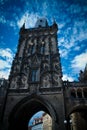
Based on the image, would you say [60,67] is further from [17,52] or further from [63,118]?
[17,52]

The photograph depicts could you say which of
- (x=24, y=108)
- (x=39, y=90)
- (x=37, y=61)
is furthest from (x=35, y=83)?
(x=37, y=61)

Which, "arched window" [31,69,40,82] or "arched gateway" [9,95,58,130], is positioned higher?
"arched window" [31,69,40,82]

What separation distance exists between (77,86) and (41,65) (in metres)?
7.74

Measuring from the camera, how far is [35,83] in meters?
19.9

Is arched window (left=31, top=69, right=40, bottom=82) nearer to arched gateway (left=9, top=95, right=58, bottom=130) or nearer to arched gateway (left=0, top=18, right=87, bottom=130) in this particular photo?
arched gateway (left=0, top=18, right=87, bottom=130)

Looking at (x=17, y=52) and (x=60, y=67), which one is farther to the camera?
(x=17, y=52)

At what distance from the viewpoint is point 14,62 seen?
24.0 m

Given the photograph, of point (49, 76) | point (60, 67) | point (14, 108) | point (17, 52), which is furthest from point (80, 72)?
point (14, 108)

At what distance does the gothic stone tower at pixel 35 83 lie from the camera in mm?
17281

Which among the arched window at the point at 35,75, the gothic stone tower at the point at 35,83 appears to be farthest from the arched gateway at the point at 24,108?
the arched window at the point at 35,75

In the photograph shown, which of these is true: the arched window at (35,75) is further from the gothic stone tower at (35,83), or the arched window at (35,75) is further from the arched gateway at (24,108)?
the arched gateway at (24,108)

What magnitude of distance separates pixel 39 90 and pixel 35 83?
1.53 m

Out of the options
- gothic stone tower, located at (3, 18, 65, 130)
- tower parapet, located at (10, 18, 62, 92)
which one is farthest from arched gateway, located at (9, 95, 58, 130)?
tower parapet, located at (10, 18, 62, 92)

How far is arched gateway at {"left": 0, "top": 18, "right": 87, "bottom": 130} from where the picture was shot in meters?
16.9
